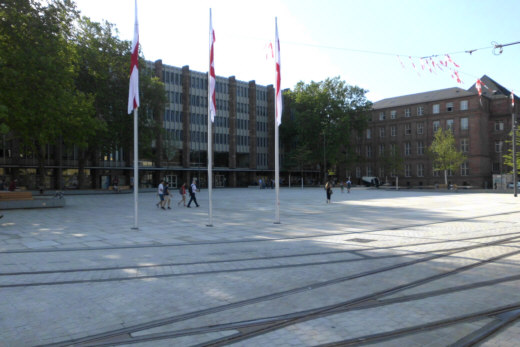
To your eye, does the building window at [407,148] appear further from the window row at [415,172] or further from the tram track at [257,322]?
the tram track at [257,322]

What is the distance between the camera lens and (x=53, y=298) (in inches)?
219

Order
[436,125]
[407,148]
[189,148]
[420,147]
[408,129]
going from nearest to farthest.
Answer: [189,148] < [436,125] < [420,147] < [408,129] < [407,148]

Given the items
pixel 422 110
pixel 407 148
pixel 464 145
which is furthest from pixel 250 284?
pixel 407 148

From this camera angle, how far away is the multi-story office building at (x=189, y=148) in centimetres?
5141

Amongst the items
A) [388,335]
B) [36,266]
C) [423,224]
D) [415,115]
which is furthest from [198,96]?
[388,335]

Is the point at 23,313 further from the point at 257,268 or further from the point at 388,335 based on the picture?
the point at 388,335

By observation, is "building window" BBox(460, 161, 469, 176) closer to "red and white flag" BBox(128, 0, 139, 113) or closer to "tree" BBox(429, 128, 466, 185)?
"tree" BBox(429, 128, 466, 185)

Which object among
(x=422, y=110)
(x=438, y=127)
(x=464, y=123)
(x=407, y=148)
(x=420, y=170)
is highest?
(x=422, y=110)

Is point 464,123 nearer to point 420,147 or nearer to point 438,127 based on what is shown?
point 438,127

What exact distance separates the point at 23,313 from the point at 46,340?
1130 mm

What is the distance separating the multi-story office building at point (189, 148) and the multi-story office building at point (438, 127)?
75.4 feet

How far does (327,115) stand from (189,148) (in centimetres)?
2496

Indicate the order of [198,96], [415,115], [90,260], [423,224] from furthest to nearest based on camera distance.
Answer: [415,115] < [198,96] < [423,224] < [90,260]

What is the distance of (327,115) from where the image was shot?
67.2 m
